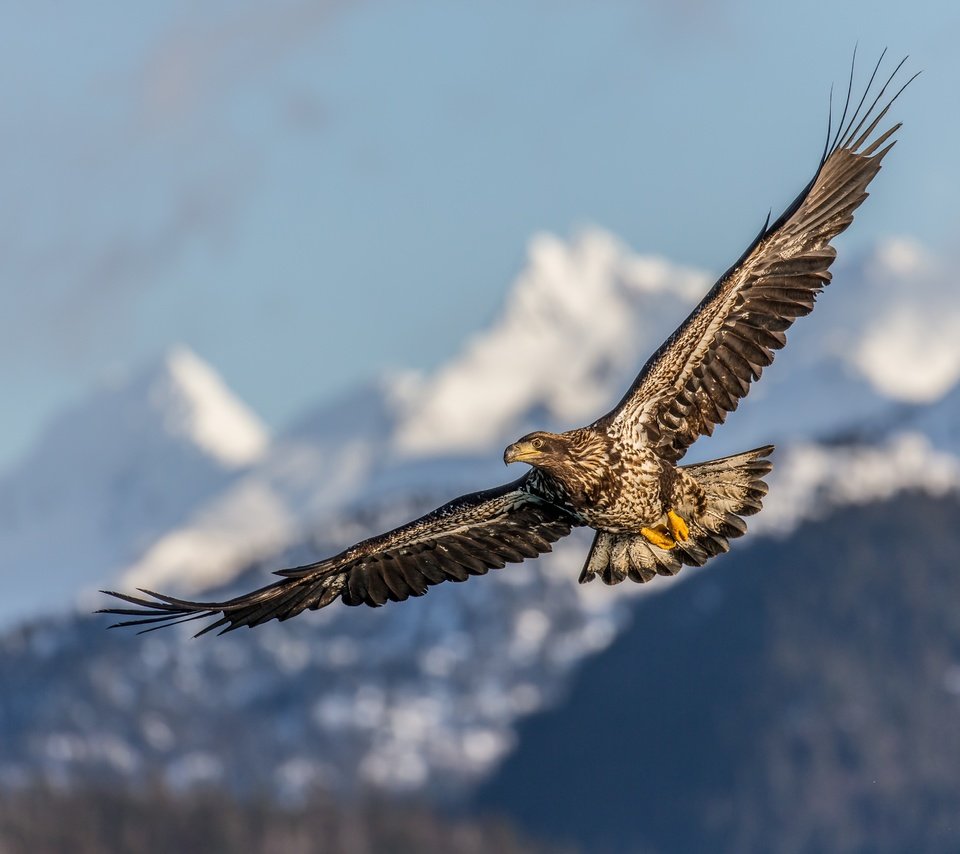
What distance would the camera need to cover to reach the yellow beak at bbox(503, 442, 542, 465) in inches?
852

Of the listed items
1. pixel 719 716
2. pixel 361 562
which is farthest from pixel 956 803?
pixel 361 562

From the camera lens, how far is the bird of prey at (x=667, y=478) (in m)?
22.8

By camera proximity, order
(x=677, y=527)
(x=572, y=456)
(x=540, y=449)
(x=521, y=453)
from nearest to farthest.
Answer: (x=521, y=453)
(x=540, y=449)
(x=572, y=456)
(x=677, y=527)

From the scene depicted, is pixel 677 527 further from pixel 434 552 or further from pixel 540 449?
pixel 434 552

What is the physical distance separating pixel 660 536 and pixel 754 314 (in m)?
1.98

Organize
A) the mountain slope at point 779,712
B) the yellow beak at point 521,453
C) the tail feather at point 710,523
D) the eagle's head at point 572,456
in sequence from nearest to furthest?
the yellow beak at point 521,453 → the eagle's head at point 572,456 → the tail feather at point 710,523 → the mountain slope at point 779,712

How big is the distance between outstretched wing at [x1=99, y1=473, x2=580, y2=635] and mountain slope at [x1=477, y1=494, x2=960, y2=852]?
109492mm

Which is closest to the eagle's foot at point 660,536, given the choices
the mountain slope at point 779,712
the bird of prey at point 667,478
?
the bird of prey at point 667,478

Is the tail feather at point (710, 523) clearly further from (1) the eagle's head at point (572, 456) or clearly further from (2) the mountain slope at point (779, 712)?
(2) the mountain slope at point (779, 712)

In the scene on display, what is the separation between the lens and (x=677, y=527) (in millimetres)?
23188

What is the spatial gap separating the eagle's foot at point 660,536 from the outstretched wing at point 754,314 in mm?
608

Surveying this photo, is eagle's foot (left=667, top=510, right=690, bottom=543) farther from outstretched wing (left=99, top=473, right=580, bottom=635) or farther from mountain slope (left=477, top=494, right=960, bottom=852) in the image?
mountain slope (left=477, top=494, right=960, bottom=852)

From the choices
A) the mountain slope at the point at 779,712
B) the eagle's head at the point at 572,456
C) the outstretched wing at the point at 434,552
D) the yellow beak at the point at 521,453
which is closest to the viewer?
the yellow beak at the point at 521,453

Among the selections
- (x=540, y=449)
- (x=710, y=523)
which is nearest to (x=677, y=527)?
(x=710, y=523)
